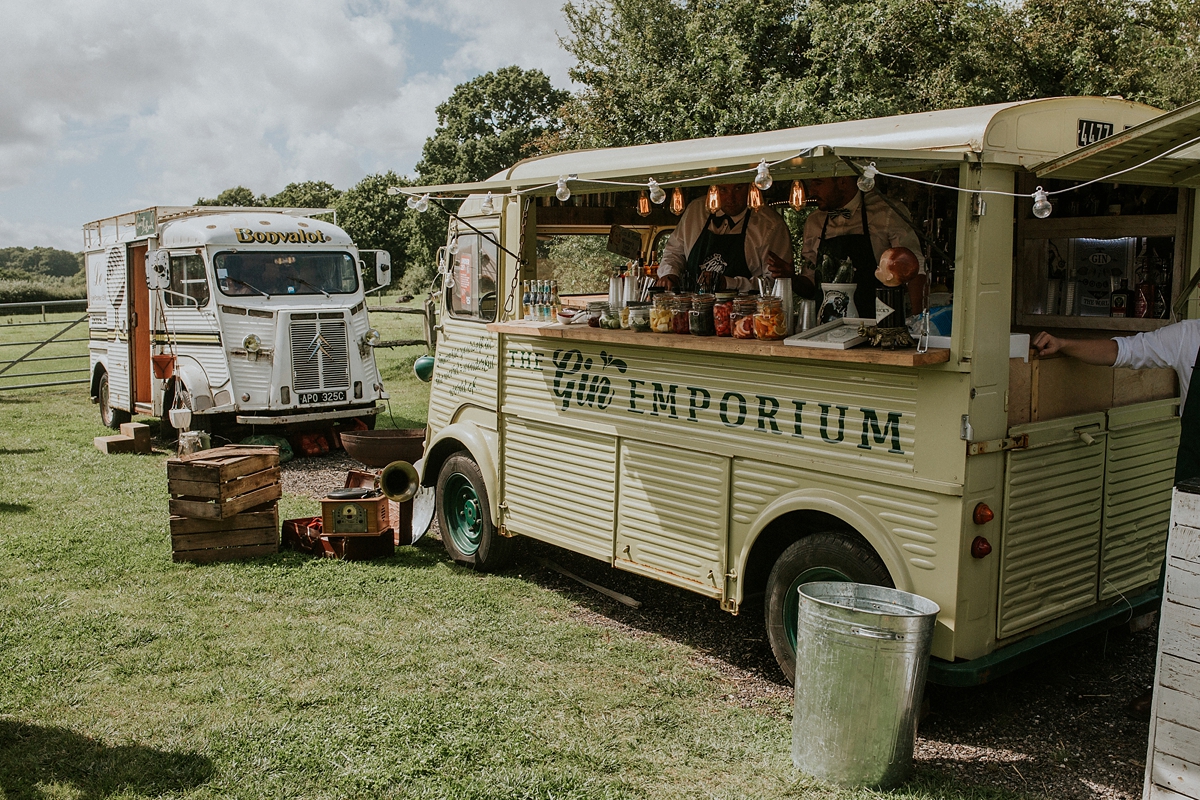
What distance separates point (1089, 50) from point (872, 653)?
14786 mm

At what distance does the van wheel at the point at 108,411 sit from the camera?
13.8m

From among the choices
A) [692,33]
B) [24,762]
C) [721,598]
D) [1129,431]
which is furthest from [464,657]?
[692,33]

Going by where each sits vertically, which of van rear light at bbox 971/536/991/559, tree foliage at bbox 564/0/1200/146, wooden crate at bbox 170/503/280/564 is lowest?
wooden crate at bbox 170/503/280/564

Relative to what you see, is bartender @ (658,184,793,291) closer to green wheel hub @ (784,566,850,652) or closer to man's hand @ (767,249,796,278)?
man's hand @ (767,249,796,278)

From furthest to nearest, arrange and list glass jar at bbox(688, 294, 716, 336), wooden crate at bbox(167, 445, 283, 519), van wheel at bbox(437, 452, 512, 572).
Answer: wooden crate at bbox(167, 445, 283, 519) < van wheel at bbox(437, 452, 512, 572) < glass jar at bbox(688, 294, 716, 336)

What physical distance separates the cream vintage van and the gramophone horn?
1.08 meters

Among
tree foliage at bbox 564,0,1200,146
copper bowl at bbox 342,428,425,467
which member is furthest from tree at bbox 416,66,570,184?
copper bowl at bbox 342,428,425,467

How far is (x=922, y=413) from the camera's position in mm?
4160

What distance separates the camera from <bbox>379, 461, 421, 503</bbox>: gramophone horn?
7.45m

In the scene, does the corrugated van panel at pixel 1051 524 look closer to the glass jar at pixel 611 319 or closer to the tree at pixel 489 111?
the glass jar at pixel 611 319

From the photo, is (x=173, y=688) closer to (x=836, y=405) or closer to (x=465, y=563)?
(x=465, y=563)

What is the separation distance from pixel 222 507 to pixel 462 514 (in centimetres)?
169

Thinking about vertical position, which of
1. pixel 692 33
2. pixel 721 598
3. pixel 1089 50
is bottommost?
pixel 721 598

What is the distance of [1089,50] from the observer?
1528cm
